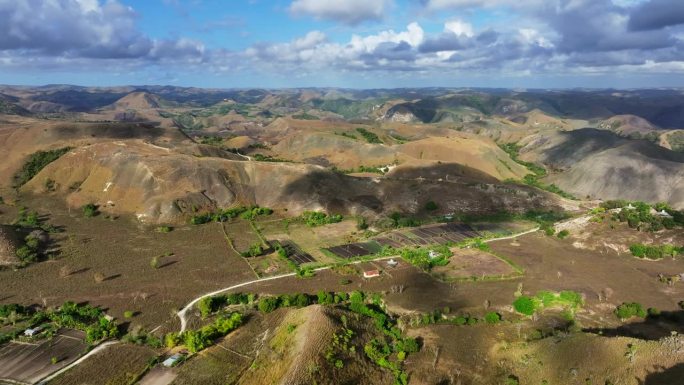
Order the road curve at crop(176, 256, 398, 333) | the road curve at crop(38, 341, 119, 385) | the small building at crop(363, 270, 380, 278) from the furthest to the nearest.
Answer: the small building at crop(363, 270, 380, 278) < the road curve at crop(176, 256, 398, 333) < the road curve at crop(38, 341, 119, 385)

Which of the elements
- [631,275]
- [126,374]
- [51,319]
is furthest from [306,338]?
[631,275]

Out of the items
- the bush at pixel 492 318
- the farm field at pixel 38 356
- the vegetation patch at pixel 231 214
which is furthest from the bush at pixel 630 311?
the vegetation patch at pixel 231 214

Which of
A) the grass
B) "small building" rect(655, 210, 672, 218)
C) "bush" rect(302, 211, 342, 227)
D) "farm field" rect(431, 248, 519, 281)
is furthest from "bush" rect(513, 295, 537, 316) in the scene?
the grass

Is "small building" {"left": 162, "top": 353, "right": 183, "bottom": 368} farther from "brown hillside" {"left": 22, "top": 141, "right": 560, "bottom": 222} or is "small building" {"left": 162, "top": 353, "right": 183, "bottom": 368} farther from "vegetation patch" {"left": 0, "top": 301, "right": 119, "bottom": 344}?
"brown hillside" {"left": 22, "top": 141, "right": 560, "bottom": 222}

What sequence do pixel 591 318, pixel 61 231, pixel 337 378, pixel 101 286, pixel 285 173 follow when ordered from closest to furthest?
pixel 337 378 < pixel 591 318 < pixel 101 286 < pixel 61 231 < pixel 285 173

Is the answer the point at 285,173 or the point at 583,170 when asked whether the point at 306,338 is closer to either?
the point at 285,173

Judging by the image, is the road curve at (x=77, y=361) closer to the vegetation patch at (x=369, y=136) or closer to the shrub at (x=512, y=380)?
the shrub at (x=512, y=380)
